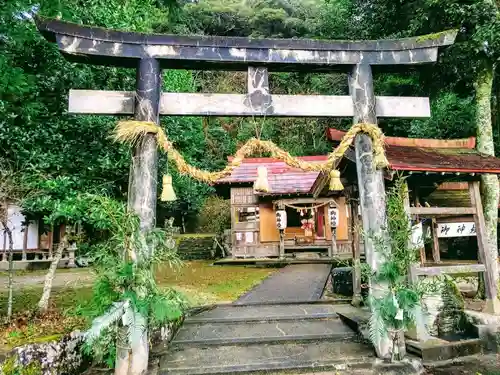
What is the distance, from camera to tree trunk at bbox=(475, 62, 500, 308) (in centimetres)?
781

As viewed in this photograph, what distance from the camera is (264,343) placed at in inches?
233

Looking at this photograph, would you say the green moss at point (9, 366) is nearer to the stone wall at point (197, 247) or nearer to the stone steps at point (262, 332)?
the stone steps at point (262, 332)

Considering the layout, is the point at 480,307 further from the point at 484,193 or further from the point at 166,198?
the point at 166,198

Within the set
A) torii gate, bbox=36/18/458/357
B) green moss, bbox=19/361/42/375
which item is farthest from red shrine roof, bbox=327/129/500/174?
green moss, bbox=19/361/42/375

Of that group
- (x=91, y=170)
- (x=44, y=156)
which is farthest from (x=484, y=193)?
(x=44, y=156)

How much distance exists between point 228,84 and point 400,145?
20.6m

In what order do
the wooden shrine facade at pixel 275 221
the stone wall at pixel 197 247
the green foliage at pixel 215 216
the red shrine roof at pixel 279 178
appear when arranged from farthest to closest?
A: 1. the green foliage at pixel 215 216
2. the stone wall at pixel 197 247
3. the wooden shrine facade at pixel 275 221
4. the red shrine roof at pixel 279 178

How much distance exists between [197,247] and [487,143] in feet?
48.6

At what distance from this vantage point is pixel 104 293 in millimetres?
4176

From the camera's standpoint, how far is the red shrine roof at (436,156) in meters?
6.02

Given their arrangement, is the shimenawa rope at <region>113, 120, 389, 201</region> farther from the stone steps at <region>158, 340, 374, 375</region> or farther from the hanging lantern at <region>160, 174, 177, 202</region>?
the stone steps at <region>158, 340, 374, 375</region>

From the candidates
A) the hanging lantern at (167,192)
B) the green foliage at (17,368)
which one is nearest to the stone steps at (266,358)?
the green foliage at (17,368)

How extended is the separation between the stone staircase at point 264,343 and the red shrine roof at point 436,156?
310 centimetres

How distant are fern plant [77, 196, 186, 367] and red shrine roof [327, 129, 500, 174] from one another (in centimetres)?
408
